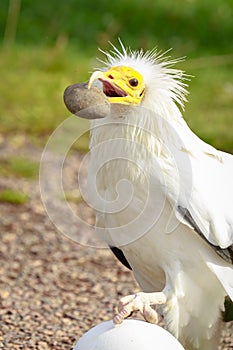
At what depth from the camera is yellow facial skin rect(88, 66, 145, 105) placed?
485cm

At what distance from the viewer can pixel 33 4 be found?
1362 cm

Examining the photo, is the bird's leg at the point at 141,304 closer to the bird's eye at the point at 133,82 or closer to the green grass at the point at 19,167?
the bird's eye at the point at 133,82

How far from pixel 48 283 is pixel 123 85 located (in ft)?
7.70

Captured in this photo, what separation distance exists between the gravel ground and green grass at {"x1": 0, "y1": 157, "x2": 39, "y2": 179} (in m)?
0.31

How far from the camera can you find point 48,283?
6844mm

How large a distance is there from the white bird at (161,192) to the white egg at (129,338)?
0.52 feet

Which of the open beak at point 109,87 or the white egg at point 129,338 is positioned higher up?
the open beak at point 109,87

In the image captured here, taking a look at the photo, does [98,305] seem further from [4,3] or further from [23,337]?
[4,3]

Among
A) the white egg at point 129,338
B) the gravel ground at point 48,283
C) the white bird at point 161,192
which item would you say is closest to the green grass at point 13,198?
the gravel ground at point 48,283

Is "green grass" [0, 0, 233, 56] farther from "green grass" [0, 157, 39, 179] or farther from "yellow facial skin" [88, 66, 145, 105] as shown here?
"yellow facial skin" [88, 66, 145, 105]

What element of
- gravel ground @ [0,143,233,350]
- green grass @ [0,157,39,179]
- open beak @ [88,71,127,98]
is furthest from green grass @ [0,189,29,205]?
open beak @ [88,71,127,98]

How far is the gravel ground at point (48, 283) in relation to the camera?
5867 mm

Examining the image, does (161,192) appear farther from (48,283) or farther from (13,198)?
(13,198)

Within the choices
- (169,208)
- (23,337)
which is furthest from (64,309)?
(169,208)
